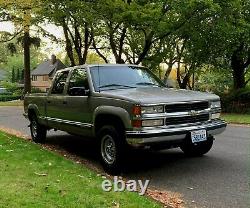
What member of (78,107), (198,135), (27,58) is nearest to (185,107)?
(198,135)

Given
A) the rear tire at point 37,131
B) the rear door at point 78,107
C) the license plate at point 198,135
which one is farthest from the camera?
the rear tire at point 37,131

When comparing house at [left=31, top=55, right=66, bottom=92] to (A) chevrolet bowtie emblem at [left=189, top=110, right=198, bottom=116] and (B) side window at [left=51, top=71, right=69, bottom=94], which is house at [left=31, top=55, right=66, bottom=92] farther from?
(A) chevrolet bowtie emblem at [left=189, top=110, right=198, bottom=116]

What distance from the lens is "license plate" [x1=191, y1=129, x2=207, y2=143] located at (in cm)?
740

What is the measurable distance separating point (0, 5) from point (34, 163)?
751 inches

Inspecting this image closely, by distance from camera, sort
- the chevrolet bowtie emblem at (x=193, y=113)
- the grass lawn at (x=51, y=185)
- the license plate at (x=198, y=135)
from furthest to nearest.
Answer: the chevrolet bowtie emblem at (x=193, y=113) → the license plate at (x=198, y=135) → the grass lawn at (x=51, y=185)

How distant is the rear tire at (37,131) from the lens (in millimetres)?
11227

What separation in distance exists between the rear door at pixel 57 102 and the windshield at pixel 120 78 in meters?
1.17

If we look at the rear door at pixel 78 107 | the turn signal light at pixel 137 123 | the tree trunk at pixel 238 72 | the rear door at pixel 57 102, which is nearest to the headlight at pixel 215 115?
the turn signal light at pixel 137 123

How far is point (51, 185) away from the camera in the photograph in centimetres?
650

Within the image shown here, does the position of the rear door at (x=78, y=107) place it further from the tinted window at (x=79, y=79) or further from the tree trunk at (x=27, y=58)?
the tree trunk at (x=27, y=58)

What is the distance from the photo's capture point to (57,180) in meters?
6.85

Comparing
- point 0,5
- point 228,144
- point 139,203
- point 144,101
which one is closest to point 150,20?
point 0,5

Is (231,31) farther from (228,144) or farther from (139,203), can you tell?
(139,203)

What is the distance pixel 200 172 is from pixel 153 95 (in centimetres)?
171
